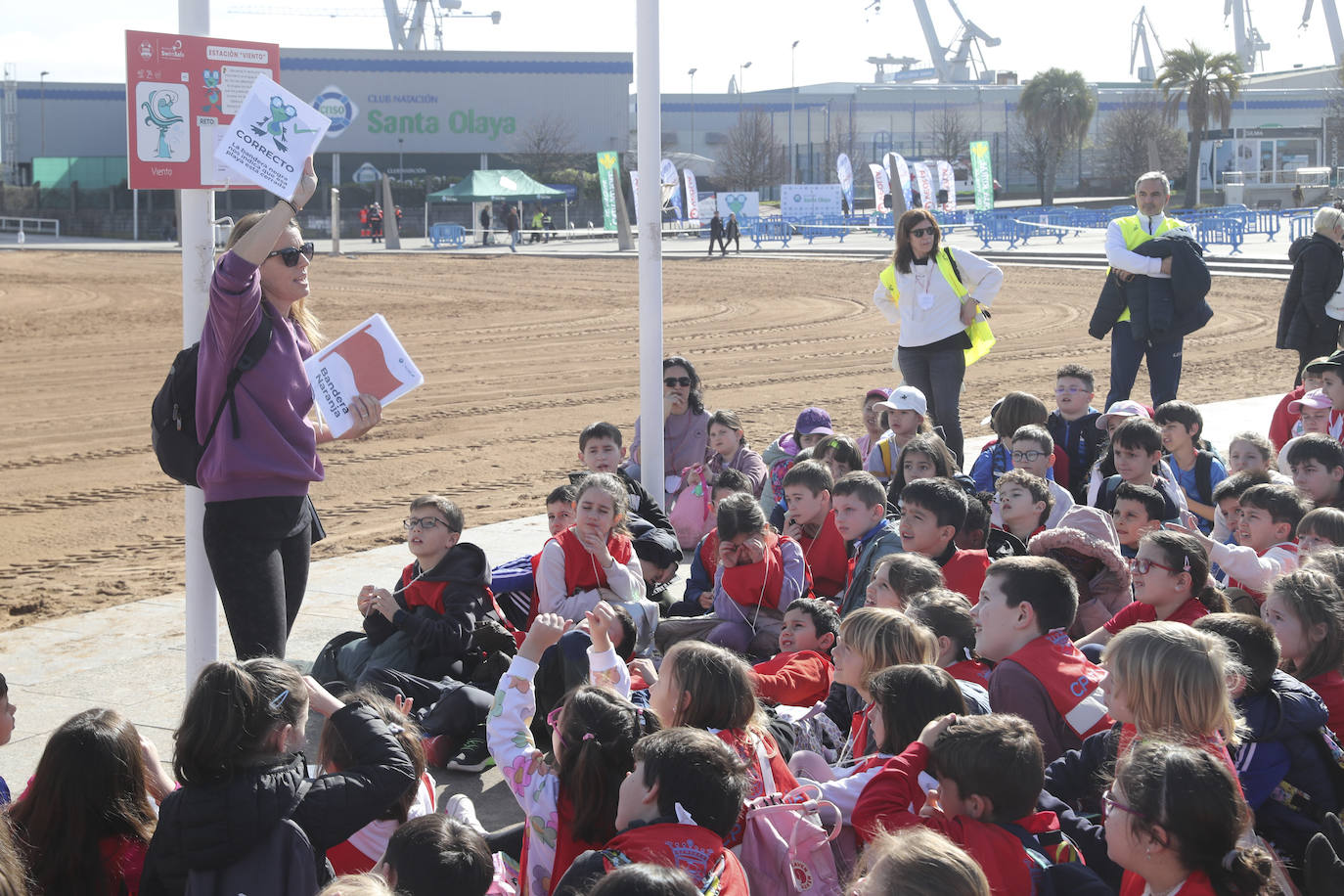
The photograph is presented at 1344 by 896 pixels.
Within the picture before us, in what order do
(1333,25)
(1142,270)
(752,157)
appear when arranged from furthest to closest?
(1333,25), (752,157), (1142,270)

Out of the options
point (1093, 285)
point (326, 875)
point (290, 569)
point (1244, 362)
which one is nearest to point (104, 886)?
point (326, 875)

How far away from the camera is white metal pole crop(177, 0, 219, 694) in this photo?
434 centimetres

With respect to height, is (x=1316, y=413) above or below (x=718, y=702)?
above

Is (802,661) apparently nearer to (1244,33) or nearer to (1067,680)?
(1067,680)

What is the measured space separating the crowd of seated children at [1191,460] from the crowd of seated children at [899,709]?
4.07 m

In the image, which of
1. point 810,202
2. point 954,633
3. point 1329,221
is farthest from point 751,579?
point 810,202

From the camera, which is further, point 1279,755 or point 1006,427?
point 1006,427

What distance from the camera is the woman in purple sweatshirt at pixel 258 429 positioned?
3.96 m

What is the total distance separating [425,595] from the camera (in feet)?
18.5

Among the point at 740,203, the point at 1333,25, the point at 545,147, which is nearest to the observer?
the point at 740,203

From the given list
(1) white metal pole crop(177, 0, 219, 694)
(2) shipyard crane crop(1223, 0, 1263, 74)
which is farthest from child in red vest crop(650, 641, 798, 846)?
(2) shipyard crane crop(1223, 0, 1263, 74)

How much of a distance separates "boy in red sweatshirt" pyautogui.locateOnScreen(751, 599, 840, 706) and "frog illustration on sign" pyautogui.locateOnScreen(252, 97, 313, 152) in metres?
2.45

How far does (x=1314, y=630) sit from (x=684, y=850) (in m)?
2.22

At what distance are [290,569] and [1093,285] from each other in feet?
91.5
